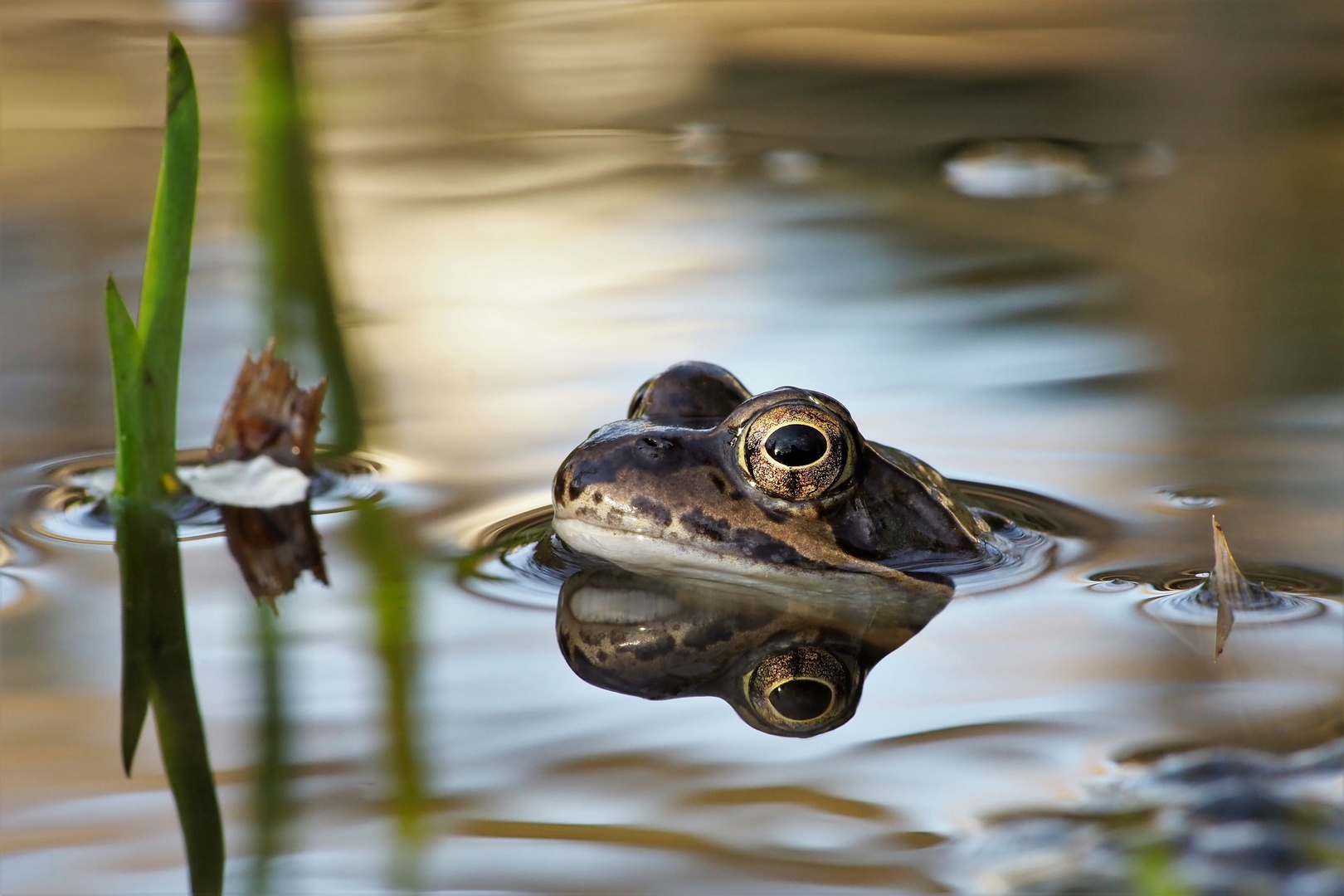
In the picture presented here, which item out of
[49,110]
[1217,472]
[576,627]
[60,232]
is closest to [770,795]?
[576,627]

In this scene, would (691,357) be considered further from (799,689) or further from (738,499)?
(799,689)

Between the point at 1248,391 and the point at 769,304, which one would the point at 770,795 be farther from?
the point at 769,304

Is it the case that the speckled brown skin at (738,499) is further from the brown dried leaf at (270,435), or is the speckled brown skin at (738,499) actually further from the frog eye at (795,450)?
the brown dried leaf at (270,435)

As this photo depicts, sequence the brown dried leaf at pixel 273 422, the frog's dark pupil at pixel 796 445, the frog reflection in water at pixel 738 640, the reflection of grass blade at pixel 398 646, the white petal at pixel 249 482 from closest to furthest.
Answer: the reflection of grass blade at pixel 398 646, the frog reflection in water at pixel 738 640, the frog's dark pupil at pixel 796 445, the white petal at pixel 249 482, the brown dried leaf at pixel 273 422

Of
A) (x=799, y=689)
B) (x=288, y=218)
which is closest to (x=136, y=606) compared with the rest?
(x=799, y=689)

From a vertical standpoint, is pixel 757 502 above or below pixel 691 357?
below

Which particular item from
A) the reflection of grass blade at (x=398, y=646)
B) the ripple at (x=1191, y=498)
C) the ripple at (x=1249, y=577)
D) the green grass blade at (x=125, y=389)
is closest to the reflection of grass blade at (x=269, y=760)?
the reflection of grass blade at (x=398, y=646)
